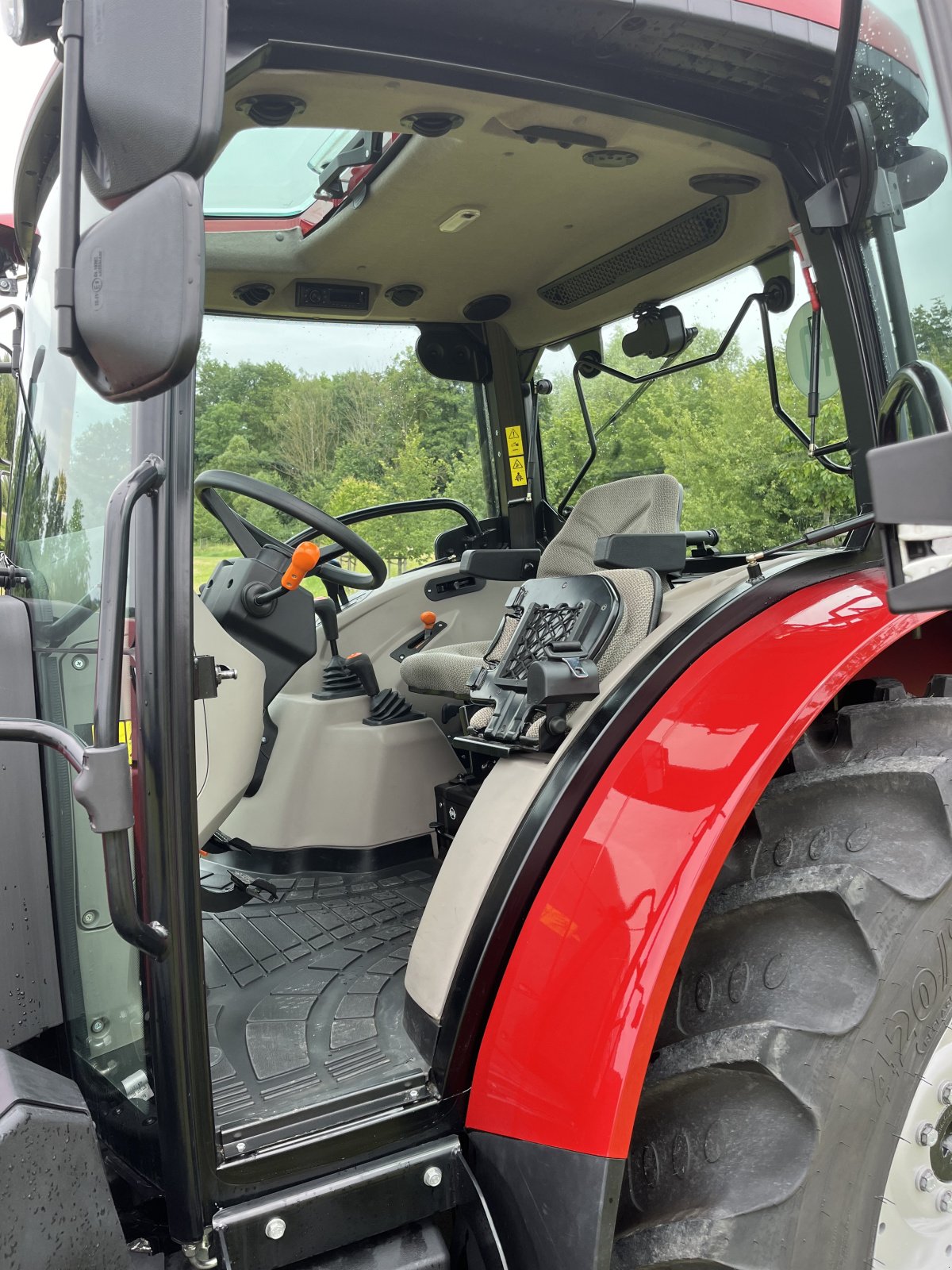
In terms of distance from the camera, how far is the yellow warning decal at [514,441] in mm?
3031

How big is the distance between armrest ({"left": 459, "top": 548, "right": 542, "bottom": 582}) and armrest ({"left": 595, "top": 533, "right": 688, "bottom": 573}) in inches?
43.6

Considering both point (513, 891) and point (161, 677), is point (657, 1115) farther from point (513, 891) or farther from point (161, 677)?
point (161, 677)

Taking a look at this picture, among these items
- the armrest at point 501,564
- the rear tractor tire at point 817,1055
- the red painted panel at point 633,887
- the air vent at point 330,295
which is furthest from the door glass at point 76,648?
the armrest at point 501,564

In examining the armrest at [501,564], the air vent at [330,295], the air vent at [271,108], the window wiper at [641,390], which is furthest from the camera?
the armrest at [501,564]

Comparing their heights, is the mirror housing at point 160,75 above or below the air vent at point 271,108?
below

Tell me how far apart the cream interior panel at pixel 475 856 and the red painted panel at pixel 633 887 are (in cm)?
9

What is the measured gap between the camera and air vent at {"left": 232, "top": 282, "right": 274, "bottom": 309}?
7.97 feet

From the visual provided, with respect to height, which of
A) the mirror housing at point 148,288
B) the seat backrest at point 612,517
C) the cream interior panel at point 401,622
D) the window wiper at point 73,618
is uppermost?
the mirror housing at point 148,288

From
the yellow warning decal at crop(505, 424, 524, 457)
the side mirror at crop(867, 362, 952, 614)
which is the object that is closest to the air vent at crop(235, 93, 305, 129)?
the side mirror at crop(867, 362, 952, 614)

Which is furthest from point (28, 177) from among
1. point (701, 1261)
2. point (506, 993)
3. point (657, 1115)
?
point (701, 1261)

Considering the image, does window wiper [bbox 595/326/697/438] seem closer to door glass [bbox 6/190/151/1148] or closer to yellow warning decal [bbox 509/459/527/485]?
yellow warning decal [bbox 509/459/527/485]

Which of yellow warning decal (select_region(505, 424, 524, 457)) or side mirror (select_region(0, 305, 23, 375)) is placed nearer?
side mirror (select_region(0, 305, 23, 375))

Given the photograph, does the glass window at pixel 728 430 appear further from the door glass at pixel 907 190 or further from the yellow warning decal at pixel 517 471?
the yellow warning decal at pixel 517 471

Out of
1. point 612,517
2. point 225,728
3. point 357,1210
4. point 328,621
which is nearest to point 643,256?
point 612,517
